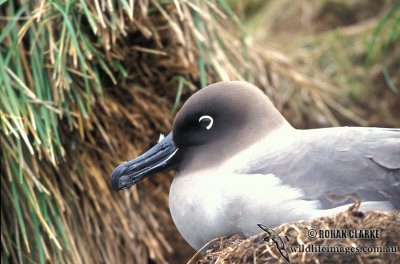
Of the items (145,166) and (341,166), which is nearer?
(341,166)

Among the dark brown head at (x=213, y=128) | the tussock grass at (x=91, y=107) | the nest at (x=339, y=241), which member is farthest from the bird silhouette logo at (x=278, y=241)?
the tussock grass at (x=91, y=107)

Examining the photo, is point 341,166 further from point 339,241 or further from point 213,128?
point 213,128

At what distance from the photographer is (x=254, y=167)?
3551 millimetres

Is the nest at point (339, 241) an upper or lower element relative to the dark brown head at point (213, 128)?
lower

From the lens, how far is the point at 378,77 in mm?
6777

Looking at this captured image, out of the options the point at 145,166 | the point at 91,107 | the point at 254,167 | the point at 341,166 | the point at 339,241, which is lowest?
the point at 339,241

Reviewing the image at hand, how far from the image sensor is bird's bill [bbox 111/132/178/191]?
390 cm

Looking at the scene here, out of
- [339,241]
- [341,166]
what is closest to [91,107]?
[341,166]

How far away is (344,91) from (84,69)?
2.74m

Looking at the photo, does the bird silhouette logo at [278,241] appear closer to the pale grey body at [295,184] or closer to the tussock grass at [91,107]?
the pale grey body at [295,184]

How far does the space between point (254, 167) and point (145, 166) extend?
60 cm

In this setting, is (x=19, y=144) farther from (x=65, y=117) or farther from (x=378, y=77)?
(x=378, y=77)

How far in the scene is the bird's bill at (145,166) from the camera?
3902mm

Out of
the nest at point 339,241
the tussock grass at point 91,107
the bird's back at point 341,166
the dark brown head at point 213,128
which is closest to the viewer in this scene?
the nest at point 339,241
